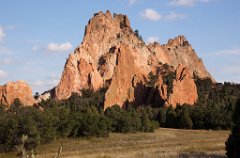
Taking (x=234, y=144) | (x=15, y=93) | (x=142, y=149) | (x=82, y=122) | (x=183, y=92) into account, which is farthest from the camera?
(x=183, y=92)

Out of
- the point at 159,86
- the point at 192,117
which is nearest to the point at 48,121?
the point at 192,117

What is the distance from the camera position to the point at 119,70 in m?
146

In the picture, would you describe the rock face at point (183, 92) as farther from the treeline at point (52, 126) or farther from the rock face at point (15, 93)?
the treeline at point (52, 126)

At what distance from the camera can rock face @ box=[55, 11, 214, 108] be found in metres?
132

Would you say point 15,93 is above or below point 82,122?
above

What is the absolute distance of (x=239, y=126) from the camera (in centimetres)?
2067

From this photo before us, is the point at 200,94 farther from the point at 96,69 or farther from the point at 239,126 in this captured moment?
the point at 239,126

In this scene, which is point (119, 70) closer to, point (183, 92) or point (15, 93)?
point (183, 92)

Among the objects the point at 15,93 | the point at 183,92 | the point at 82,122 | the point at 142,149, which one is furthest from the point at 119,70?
the point at 142,149

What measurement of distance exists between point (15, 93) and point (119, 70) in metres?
41.4

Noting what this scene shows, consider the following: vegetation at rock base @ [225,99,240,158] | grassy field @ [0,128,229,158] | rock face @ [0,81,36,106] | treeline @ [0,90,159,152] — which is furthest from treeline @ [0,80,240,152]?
vegetation at rock base @ [225,99,240,158]

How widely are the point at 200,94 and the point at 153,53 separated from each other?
175 feet

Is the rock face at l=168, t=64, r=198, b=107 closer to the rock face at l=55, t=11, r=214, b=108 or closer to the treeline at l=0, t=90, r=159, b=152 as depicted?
the rock face at l=55, t=11, r=214, b=108

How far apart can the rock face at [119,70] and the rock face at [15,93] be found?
24958 millimetres
